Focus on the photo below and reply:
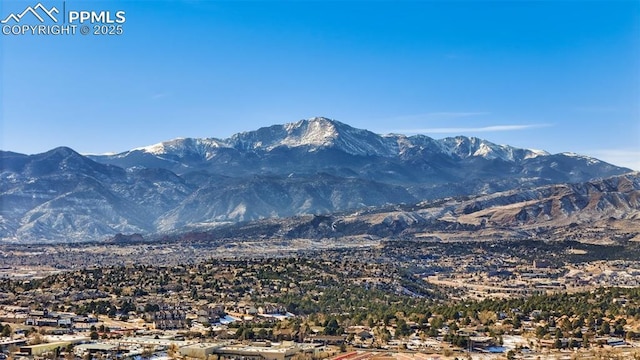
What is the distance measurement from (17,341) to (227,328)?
102 ft

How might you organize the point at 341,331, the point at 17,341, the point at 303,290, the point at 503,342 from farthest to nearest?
1. the point at 303,290
2. the point at 341,331
3. the point at 503,342
4. the point at 17,341

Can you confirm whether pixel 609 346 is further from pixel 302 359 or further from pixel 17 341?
pixel 17 341

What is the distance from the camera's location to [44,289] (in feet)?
542

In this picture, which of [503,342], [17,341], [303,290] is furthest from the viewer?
[303,290]

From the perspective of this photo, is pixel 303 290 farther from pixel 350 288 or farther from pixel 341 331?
pixel 341 331

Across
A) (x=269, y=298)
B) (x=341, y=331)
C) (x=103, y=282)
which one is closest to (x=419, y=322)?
(x=341, y=331)

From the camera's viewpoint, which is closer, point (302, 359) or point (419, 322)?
point (302, 359)

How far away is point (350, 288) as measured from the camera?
179375 millimetres

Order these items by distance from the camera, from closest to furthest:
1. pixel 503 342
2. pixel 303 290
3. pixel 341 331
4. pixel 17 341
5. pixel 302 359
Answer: pixel 302 359 < pixel 17 341 < pixel 503 342 < pixel 341 331 < pixel 303 290

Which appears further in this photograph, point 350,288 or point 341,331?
point 350,288

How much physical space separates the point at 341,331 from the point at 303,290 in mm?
53915

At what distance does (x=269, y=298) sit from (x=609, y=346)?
230 feet

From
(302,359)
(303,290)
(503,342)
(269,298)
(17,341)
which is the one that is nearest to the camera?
(302,359)

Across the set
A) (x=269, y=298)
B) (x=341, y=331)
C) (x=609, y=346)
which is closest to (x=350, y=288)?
(x=269, y=298)
